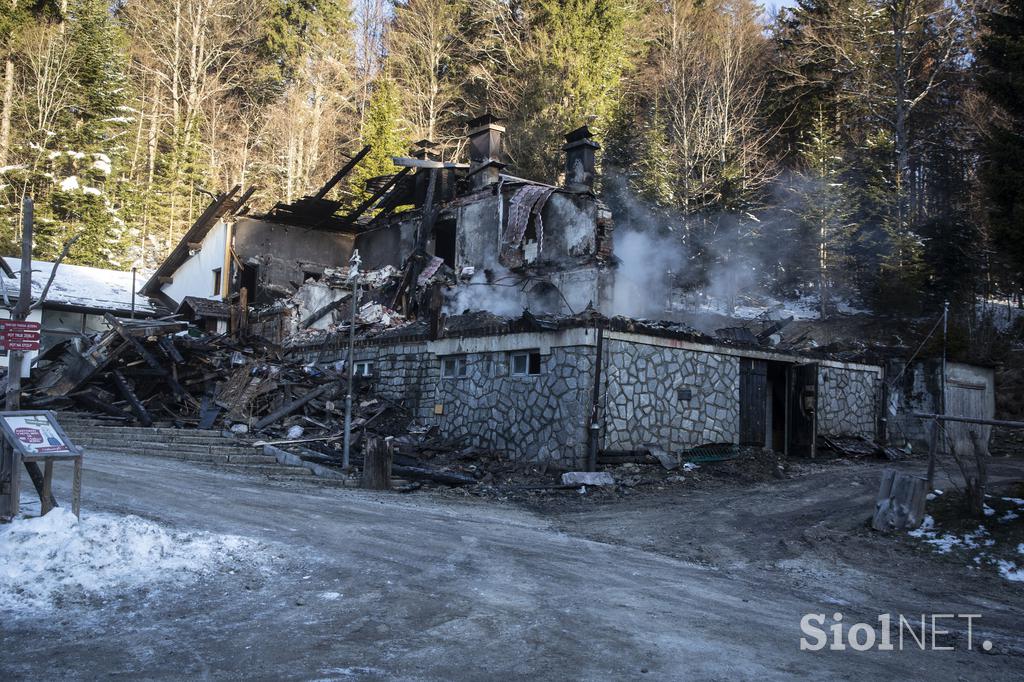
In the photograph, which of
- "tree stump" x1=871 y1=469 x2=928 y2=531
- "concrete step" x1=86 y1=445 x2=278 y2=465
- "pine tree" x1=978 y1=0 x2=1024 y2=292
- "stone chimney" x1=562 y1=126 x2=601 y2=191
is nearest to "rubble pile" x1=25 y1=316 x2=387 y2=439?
"concrete step" x1=86 y1=445 x2=278 y2=465

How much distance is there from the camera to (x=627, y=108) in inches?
1501

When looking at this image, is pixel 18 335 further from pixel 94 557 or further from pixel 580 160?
pixel 580 160

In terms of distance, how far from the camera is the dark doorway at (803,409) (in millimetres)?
19922

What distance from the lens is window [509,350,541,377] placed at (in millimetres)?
17469

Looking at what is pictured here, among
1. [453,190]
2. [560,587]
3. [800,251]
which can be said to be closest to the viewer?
[560,587]

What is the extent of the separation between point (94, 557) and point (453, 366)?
43.6 feet

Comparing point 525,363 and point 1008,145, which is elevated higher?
point 1008,145

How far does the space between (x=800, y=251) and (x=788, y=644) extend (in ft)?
108

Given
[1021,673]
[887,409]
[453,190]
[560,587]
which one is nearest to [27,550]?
[560,587]

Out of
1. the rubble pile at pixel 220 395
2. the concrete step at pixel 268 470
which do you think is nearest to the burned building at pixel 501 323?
the rubble pile at pixel 220 395

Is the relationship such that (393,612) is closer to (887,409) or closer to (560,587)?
(560,587)

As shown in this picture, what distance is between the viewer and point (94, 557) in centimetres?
655

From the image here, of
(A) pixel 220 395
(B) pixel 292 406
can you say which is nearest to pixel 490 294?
(B) pixel 292 406

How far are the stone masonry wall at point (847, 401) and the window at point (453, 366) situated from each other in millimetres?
9239
